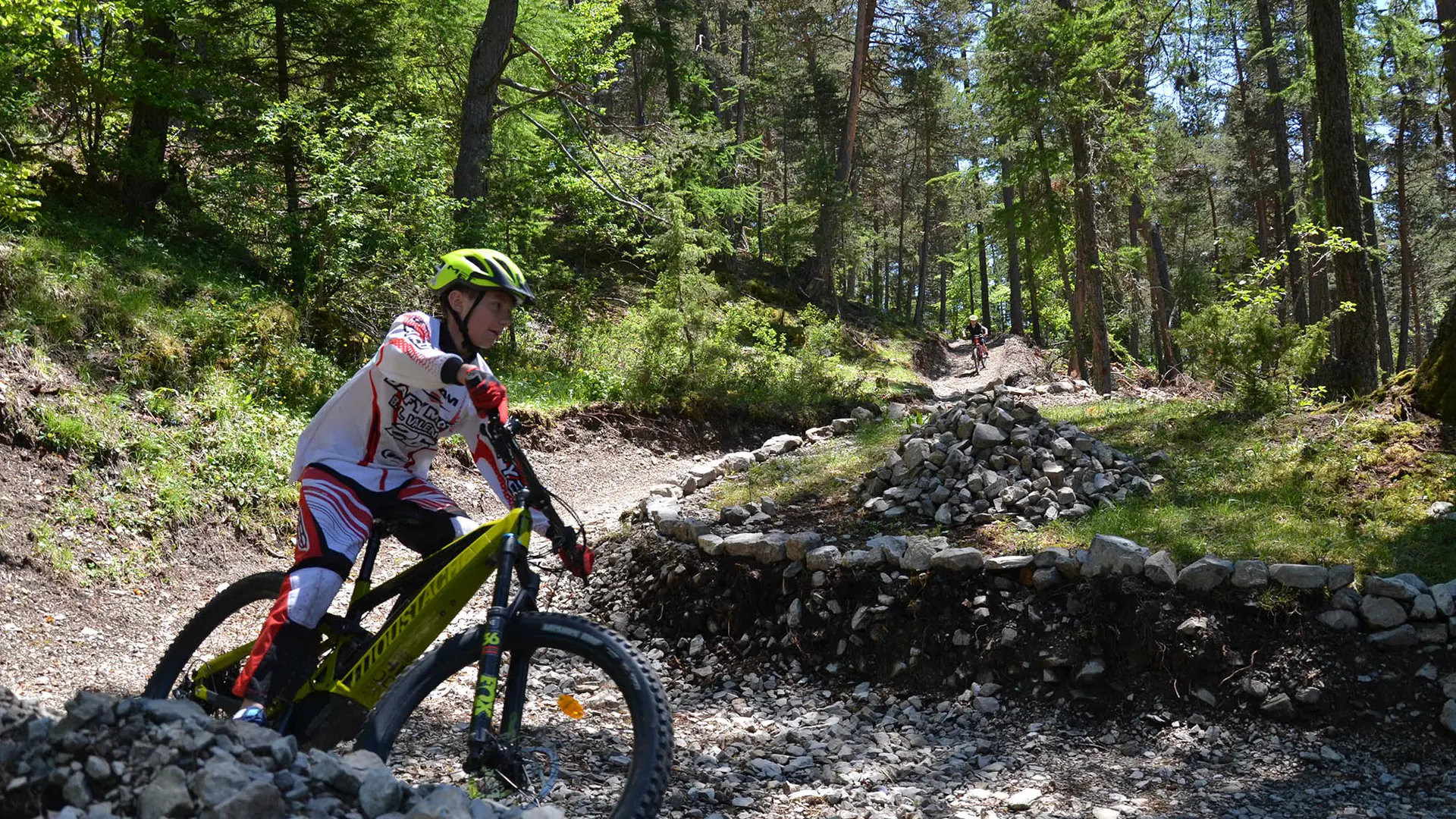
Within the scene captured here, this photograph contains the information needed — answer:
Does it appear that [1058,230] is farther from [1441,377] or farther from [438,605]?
[438,605]

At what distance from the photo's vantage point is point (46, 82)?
40.9 ft

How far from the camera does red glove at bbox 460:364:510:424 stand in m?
3.13

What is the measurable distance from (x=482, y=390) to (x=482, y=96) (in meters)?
13.1

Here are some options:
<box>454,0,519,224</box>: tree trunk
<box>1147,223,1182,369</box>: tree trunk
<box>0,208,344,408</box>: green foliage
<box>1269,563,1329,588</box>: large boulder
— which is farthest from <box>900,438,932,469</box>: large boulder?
<box>1147,223,1182,369</box>: tree trunk

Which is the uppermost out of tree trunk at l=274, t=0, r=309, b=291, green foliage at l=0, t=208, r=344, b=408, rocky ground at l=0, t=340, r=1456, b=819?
tree trunk at l=274, t=0, r=309, b=291

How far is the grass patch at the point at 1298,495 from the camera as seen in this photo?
5578 mm

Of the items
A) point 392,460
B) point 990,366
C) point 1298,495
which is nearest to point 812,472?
point 1298,495

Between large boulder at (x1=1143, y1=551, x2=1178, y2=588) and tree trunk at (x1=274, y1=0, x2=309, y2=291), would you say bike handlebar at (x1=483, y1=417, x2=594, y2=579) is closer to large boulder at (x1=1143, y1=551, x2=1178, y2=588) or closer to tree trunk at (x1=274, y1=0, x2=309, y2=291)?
large boulder at (x1=1143, y1=551, x2=1178, y2=588)

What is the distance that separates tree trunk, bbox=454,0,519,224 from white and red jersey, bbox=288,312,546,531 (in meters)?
11.7

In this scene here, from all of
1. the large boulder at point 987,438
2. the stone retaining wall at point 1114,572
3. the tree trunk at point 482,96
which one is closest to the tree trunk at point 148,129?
the tree trunk at point 482,96

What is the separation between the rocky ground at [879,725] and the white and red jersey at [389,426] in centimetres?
128

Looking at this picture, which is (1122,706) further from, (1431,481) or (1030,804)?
(1431,481)

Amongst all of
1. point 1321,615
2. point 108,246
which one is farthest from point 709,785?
point 108,246

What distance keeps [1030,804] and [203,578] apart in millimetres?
6234
